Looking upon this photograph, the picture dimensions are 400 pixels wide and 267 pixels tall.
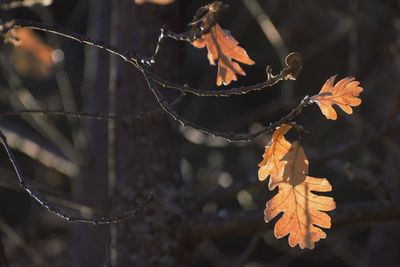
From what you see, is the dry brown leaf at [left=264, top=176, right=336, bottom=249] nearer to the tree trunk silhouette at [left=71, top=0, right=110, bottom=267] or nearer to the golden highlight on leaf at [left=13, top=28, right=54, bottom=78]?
the tree trunk silhouette at [left=71, top=0, right=110, bottom=267]

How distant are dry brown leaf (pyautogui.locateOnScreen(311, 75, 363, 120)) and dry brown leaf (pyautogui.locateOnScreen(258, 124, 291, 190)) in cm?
11

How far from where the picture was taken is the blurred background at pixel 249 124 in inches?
113

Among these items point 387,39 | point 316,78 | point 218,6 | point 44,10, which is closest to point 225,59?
point 218,6

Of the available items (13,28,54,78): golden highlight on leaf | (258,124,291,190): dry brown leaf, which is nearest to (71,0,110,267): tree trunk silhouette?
(13,28,54,78): golden highlight on leaf

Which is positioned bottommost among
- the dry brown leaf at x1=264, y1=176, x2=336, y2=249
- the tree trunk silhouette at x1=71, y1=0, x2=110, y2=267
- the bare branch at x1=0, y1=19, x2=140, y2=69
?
the dry brown leaf at x1=264, y1=176, x2=336, y2=249

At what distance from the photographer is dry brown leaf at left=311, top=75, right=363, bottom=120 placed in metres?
Answer: 1.33

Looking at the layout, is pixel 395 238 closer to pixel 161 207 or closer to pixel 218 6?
pixel 161 207

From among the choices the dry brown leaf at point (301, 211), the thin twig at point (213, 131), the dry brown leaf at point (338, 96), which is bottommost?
the dry brown leaf at point (301, 211)

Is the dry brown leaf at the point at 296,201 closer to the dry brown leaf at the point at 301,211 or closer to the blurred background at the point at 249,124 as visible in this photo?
the dry brown leaf at the point at 301,211

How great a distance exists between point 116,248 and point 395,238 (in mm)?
1588

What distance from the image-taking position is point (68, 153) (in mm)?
3412

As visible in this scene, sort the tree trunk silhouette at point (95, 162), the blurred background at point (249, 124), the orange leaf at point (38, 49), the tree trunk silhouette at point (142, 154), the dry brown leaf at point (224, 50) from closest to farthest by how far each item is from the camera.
A: the dry brown leaf at point (224, 50) < the tree trunk silhouette at point (142, 154) < the blurred background at point (249, 124) < the tree trunk silhouette at point (95, 162) < the orange leaf at point (38, 49)

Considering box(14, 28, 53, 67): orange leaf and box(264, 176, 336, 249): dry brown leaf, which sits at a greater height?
box(14, 28, 53, 67): orange leaf

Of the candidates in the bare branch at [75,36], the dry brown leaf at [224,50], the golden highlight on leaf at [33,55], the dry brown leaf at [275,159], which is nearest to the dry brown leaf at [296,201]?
the dry brown leaf at [275,159]
